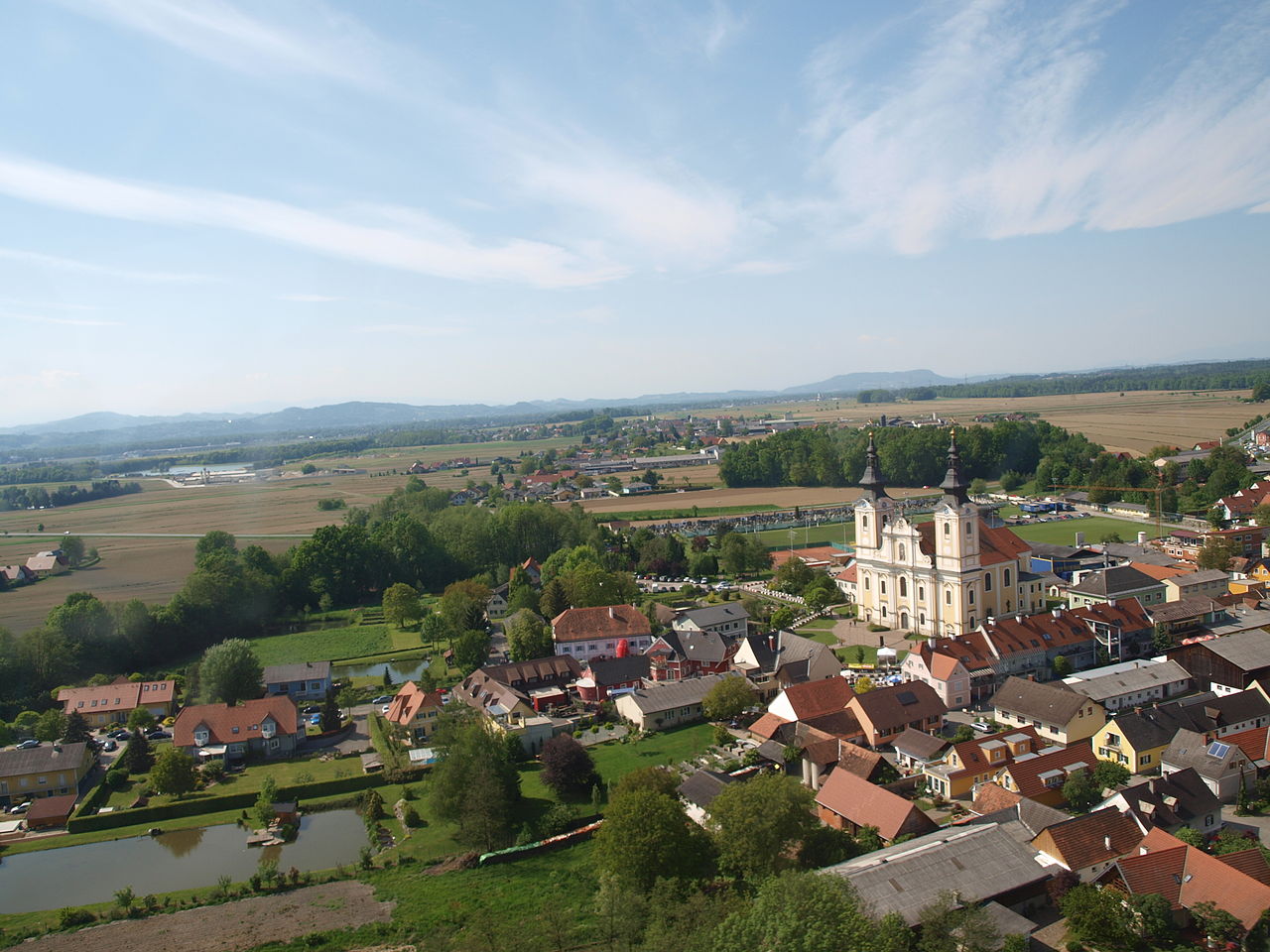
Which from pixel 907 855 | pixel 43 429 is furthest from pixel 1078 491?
pixel 43 429

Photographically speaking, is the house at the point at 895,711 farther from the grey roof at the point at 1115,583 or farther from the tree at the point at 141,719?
the tree at the point at 141,719

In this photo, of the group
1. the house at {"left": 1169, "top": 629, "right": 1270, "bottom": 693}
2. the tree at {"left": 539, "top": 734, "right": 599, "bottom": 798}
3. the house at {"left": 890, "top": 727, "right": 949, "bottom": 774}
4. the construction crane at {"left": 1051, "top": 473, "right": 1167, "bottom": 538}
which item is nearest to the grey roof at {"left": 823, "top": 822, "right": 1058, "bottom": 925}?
the house at {"left": 890, "top": 727, "right": 949, "bottom": 774}

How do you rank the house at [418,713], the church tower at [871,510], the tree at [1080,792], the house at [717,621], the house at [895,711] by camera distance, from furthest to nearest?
the church tower at [871,510] < the house at [717,621] < the house at [418,713] < the house at [895,711] < the tree at [1080,792]

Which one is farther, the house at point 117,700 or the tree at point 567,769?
the house at point 117,700

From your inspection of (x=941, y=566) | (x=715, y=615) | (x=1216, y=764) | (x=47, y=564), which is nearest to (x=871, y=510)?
(x=941, y=566)

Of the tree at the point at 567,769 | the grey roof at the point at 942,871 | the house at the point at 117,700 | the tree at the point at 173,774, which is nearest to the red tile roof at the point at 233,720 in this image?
the tree at the point at 173,774

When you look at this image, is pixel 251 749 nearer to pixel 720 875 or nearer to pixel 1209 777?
pixel 720 875

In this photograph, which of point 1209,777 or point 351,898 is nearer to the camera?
point 351,898
